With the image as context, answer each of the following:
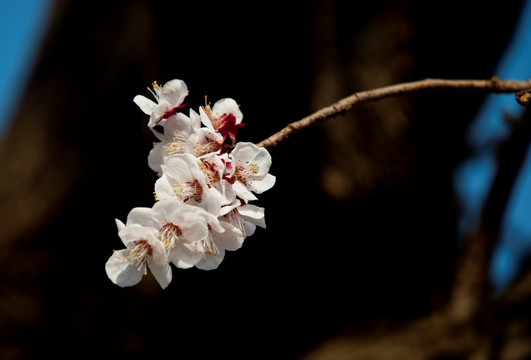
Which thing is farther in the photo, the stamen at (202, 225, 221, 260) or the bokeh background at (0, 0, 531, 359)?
the bokeh background at (0, 0, 531, 359)

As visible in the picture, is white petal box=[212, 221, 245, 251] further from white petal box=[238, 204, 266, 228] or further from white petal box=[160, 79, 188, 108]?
white petal box=[160, 79, 188, 108]

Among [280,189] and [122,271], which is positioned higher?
[280,189]

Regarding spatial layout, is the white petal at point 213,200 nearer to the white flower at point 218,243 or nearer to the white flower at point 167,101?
the white flower at point 218,243

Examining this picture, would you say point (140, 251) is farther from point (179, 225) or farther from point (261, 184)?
point (261, 184)

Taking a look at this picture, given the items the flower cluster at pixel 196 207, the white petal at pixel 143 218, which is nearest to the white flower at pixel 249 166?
the flower cluster at pixel 196 207

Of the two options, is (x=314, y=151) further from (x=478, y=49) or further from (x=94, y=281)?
(x=94, y=281)

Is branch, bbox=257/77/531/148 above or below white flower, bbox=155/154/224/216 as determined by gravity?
above

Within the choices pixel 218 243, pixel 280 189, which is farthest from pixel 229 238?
pixel 280 189

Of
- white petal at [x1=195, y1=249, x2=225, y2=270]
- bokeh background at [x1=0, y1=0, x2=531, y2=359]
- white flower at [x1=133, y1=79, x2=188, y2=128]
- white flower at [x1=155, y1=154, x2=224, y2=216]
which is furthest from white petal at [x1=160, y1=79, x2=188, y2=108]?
bokeh background at [x1=0, y1=0, x2=531, y2=359]
